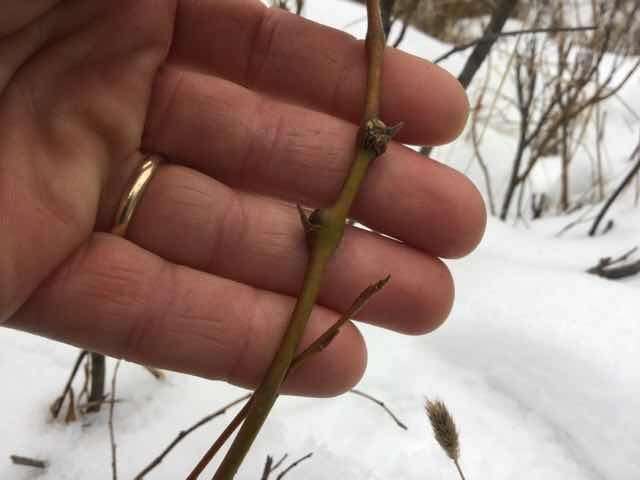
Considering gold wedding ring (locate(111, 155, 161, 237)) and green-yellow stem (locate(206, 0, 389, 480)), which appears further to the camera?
gold wedding ring (locate(111, 155, 161, 237))

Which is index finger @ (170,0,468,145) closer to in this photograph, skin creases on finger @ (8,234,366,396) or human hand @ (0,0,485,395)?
human hand @ (0,0,485,395)

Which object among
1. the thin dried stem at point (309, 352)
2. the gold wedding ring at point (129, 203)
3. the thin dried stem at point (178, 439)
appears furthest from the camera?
the gold wedding ring at point (129, 203)

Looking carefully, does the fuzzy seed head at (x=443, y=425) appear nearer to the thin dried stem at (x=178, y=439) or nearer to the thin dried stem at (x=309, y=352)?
the thin dried stem at (x=309, y=352)

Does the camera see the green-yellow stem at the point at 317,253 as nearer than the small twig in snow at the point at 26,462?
Yes

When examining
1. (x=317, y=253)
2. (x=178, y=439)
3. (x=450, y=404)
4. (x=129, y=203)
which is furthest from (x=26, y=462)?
(x=450, y=404)

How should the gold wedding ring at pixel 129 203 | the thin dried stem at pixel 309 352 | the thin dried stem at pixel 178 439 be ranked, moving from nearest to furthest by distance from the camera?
the thin dried stem at pixel 309 352
the thin dried stem at pixel 178 439
the gold wedding ring at pixel 129 203

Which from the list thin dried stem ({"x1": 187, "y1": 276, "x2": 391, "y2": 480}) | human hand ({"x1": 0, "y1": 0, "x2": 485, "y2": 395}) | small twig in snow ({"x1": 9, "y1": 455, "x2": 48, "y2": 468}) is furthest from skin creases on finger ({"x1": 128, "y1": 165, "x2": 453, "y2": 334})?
small twig in snow ({"x1": 9, "y1": 455, "x2": 48, "y2": 468})

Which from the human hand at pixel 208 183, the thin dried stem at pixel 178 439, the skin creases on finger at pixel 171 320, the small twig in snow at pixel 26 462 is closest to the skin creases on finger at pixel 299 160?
the human hand at pixel 208 183
